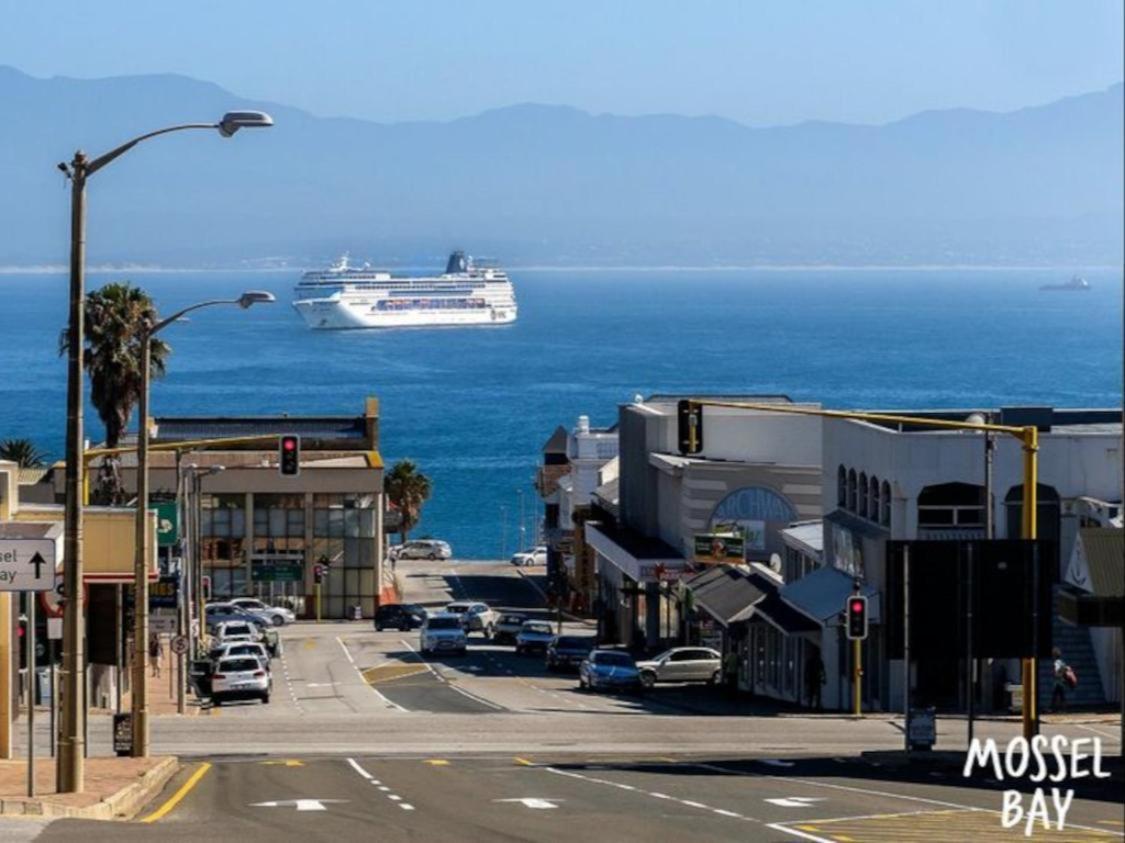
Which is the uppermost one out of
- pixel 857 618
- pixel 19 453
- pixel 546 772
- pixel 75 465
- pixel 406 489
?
pixel 19 453

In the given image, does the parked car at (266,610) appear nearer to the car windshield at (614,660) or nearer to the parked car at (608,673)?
the car windshield at (614,660)

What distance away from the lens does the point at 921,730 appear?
36188 mm

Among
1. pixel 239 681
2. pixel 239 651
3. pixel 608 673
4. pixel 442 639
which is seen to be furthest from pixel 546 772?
pixel 442 639

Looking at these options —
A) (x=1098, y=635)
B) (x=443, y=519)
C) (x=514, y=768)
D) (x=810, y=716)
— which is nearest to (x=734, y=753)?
(x=514, y=768)

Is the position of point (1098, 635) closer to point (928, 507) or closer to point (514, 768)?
point (928, 507)

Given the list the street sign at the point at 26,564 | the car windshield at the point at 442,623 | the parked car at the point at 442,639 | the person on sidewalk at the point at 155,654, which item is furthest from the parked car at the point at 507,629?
the street sign at the point at 26,564

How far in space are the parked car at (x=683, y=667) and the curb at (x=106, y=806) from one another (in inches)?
1263

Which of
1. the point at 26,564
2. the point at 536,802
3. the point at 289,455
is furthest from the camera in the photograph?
the point at 289,455

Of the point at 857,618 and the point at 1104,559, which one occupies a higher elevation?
the point at 1104,559

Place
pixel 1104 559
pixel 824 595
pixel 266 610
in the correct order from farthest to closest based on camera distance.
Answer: pixel 266 610 → pixel 824 595 → pixel 1104 559

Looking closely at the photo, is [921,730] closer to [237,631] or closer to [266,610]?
[237,631]

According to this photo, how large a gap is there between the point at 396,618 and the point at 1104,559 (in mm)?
62408

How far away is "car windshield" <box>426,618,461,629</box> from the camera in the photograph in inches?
2862

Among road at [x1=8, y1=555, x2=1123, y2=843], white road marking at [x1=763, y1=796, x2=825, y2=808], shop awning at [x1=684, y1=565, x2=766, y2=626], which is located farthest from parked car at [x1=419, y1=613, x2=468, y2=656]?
white road marking at [x1=763, y1=796, x2=825, y2=808]
